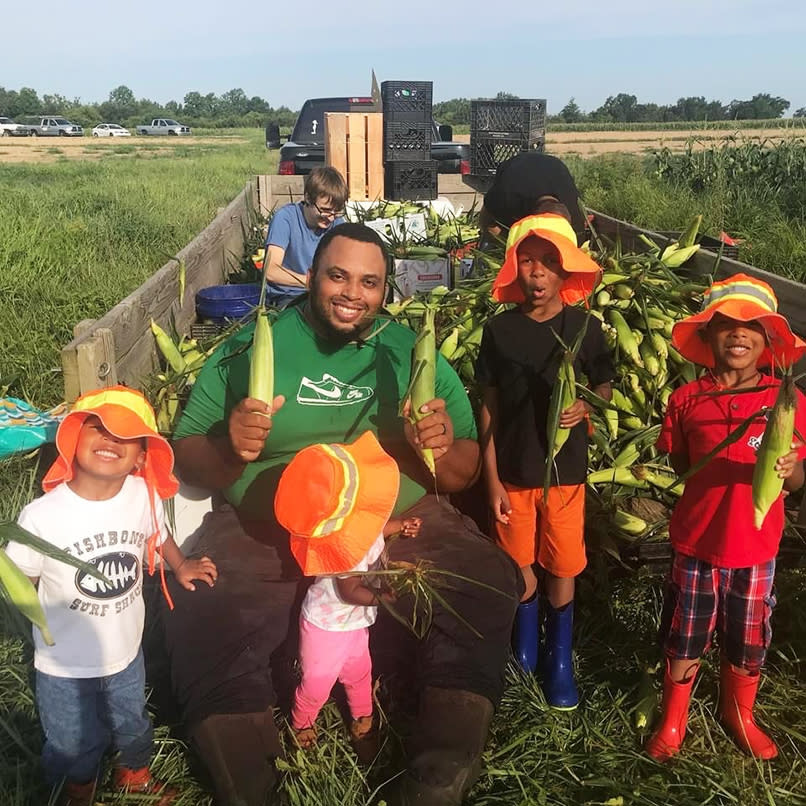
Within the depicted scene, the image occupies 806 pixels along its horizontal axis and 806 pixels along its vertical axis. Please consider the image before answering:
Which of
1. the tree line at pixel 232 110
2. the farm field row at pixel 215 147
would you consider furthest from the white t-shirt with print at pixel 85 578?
the tree line at pixel 232 110

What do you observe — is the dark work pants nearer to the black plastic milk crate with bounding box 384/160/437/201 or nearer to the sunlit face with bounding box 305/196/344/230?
the sunlit face with bounding box 305/196/344/230

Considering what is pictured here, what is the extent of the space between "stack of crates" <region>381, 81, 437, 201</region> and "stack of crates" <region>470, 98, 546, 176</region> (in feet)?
2.89

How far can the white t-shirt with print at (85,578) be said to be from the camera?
1.98 metres

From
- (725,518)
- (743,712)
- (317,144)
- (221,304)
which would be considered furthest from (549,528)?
(317,144)

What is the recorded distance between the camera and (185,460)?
2.55 meters

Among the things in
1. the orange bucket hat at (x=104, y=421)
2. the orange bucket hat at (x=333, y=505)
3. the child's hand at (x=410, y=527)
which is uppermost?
the orange bucket hat at (x=104, y=421)

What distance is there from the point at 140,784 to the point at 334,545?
92 cm

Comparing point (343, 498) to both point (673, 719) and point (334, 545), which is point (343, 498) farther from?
point (673, 719)

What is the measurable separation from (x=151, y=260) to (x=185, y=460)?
499 centimetres

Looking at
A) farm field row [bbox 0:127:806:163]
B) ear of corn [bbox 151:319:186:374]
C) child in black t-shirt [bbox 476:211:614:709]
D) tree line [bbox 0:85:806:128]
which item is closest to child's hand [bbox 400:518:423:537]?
child in black t-shirt [bbox 476:211:614:709]

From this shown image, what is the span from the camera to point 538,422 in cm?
265

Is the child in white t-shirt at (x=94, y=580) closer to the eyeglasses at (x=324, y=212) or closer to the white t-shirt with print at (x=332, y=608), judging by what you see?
the white t-shirt with print at (x=332, y=608)

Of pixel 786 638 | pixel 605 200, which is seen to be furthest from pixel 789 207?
pixel 786 638

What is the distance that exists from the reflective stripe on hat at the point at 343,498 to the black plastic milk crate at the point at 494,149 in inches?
265
